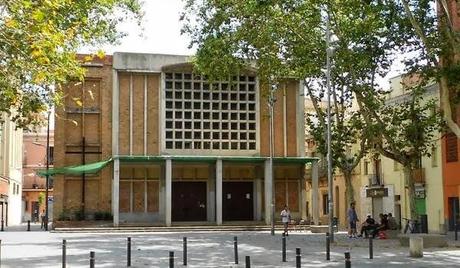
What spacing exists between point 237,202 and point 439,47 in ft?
77.4

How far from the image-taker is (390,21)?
76.5ft

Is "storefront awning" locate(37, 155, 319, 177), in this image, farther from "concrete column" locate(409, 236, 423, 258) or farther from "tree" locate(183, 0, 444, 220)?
"concrete column" locate(409, 236, 423, 258)

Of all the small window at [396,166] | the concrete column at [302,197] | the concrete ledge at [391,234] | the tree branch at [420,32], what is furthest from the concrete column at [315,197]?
the tree branch at [420,32]

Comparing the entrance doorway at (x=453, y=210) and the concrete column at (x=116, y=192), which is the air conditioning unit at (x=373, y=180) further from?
the concrete column at (x=116, y=192)

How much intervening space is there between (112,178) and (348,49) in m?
20.7

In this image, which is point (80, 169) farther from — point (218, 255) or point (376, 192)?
point (218, 255)

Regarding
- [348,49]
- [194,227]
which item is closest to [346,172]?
[348,49]

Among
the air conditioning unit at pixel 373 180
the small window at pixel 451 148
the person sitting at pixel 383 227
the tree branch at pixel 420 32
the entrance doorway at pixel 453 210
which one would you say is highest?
the tree branch at pixel 420 32

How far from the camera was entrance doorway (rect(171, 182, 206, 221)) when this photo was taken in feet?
146

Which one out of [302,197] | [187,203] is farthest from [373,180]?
[187,203]

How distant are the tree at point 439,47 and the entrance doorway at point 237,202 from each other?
2140 cm

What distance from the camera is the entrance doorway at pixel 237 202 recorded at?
45031 mm

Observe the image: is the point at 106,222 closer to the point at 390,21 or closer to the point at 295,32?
the point at 295,32

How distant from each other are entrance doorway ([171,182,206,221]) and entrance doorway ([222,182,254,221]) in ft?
5.01
